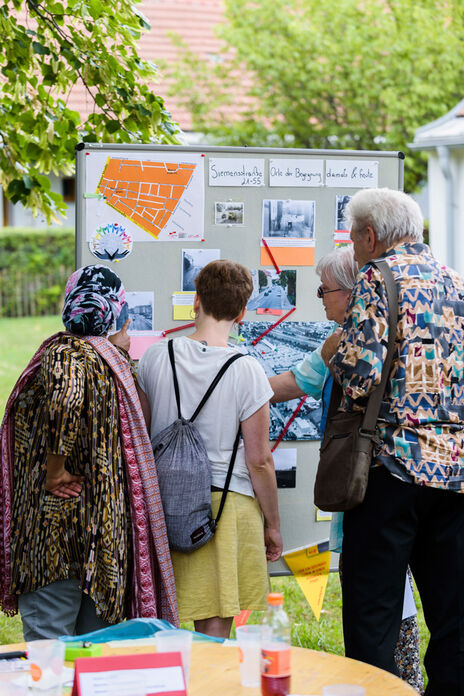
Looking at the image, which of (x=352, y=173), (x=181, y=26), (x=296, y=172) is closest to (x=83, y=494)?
(x=296, y=172)

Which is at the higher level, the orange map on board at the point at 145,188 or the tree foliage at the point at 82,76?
the tree foliage at the point at 82,76

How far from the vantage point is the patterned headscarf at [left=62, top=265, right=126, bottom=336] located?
275 cm

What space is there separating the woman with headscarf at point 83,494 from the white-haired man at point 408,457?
2.10 feet

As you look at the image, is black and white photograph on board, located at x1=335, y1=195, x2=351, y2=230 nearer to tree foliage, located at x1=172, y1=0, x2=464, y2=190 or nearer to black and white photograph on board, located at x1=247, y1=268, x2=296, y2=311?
black and white photograph on board, located at x1=247, y1=268, x2=296, y2=311

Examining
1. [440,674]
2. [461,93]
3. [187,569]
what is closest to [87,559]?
[187,569]

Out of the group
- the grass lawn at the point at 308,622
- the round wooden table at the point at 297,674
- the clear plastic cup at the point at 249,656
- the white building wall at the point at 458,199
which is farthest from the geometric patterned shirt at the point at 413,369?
the white building wall at the point at 458,199

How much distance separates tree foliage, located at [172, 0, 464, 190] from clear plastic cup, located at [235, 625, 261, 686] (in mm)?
11303

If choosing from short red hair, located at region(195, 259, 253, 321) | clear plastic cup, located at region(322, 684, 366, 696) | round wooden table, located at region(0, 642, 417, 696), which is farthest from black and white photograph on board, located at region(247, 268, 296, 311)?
clear plastic cup, located at region(322, 684, 366, 696)

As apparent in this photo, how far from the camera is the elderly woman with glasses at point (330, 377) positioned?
3.18 metres

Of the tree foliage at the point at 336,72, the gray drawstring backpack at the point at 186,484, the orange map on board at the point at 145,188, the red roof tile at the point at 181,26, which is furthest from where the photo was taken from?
the red roof tile at the point at 181,26

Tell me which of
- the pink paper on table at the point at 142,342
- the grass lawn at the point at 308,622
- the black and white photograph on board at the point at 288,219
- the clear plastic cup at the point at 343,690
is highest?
the black and white photograph on board at the point at 288,219

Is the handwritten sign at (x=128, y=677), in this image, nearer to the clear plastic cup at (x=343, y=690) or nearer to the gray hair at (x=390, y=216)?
the clear plastic cup at (x=343, y=690)

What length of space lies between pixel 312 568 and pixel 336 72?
10277 mm

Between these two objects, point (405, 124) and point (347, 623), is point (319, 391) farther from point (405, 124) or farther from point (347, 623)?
point (405, 124)
